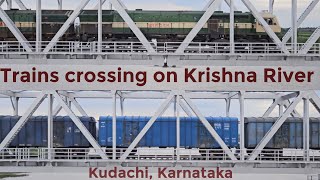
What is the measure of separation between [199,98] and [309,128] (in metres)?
8.97

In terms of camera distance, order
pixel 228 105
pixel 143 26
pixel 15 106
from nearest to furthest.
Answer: pixel 143 26
pixel 228 105
pixel 15 106

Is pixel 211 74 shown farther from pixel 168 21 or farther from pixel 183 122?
pixel 168 21

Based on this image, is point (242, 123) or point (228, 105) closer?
point (242, 123)

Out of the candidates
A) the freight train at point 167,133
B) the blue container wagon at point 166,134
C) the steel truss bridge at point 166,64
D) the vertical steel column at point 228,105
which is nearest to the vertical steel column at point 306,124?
the steel truss bridge at point 166,64

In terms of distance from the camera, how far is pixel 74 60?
31859mm

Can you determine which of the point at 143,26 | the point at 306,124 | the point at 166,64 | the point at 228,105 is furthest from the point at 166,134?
the point at 306,124

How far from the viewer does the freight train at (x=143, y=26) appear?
1471 inches

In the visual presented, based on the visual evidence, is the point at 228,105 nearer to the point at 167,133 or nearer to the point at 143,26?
the point at 167,133

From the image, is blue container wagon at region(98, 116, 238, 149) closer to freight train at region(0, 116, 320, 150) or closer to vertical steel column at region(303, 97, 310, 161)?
freight train at region(0, 116, 320, 150)

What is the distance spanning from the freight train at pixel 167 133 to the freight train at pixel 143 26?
5.90 meters

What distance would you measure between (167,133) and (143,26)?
737 cm

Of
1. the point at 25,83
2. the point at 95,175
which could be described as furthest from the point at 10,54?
the point at 95,175

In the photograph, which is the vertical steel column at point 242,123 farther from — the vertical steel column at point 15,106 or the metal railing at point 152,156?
the vertical steel column at point 15,106

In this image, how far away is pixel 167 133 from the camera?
113 feet
